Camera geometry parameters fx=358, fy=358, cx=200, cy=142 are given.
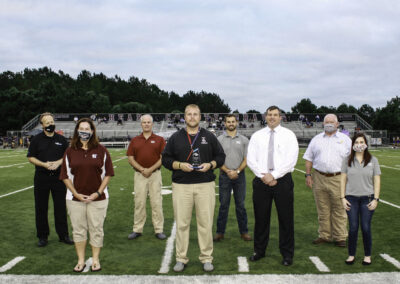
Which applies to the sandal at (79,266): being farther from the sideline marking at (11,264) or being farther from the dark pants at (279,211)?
the dark pants at (279,211)

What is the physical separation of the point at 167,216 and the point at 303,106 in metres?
121

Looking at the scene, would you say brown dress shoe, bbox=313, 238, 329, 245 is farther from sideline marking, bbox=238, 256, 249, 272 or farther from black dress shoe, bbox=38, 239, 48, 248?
black dress shoe, bbox=38, 239, 48, 248

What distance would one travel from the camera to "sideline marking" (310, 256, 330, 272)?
438 cm

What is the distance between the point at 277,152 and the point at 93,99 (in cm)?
8152

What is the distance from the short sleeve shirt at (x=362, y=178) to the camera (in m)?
4.43

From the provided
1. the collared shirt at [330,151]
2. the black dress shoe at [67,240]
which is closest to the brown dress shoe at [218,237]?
the collared shirt at [330,151]

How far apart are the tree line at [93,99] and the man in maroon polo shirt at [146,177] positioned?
70053 millimetres

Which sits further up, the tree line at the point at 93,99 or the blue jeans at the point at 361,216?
the tree line at the point at 93,99

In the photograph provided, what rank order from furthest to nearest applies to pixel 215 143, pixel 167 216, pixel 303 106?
pixel 303 106 < pixel 167 216 < pixel 215 143

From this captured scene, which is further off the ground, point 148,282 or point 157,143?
point 157,143

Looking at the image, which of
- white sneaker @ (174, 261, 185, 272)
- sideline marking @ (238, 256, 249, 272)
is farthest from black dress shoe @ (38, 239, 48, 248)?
sideline marking @ (238, 256, 249, 272)

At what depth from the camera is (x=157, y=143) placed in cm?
600

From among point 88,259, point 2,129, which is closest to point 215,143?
point 88,259

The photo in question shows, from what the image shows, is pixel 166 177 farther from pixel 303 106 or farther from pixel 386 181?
pixel 303 106
